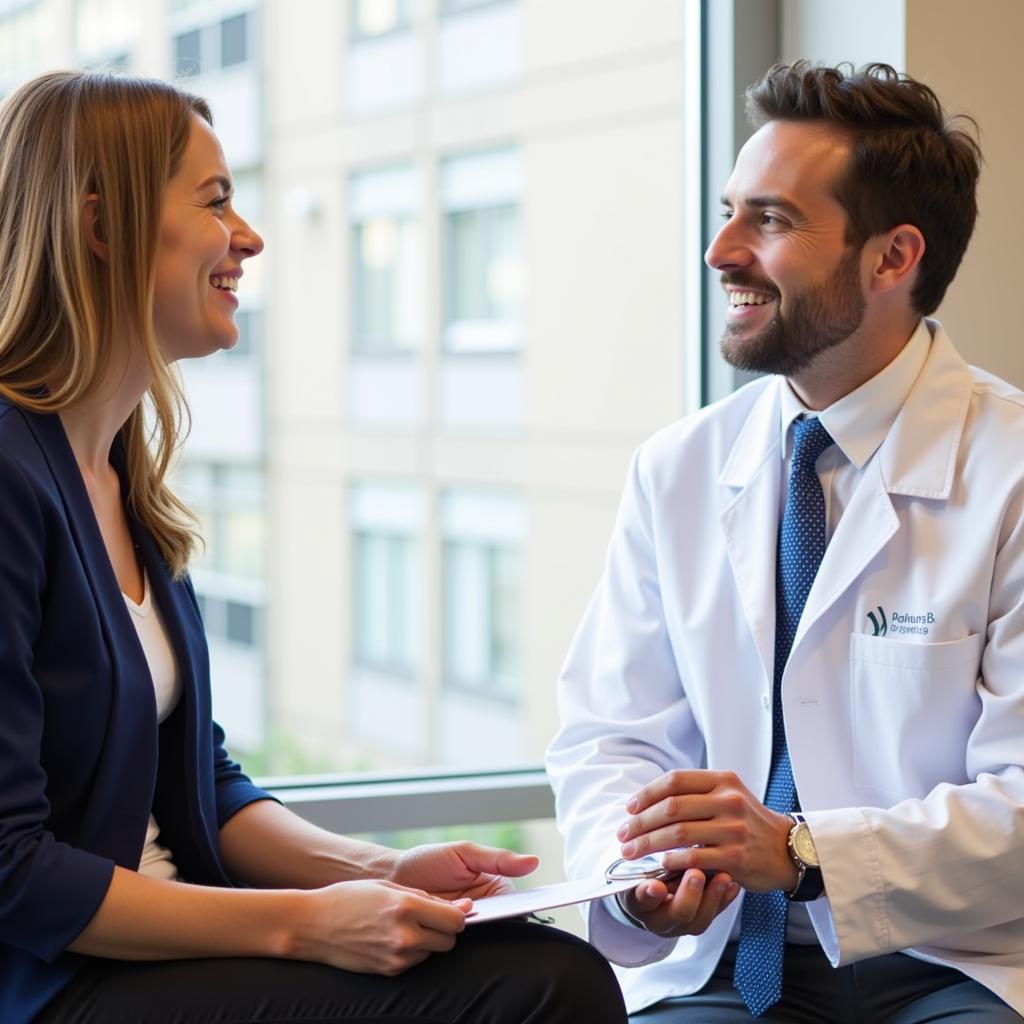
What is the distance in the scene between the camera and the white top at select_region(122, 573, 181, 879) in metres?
1.31

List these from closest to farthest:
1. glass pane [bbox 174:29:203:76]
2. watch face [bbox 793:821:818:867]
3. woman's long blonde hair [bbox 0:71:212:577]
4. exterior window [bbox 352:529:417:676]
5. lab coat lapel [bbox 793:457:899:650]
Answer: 1. woman's long blonde hair [bbox 0:71:212:577]
2. watch face [bbox 793:821:818:867]
3. lab coat lapel [bbox 793:457:899:650]
4. glass pane [bbox 174:29:203:76]
5. exterior window [bbox 352:529:417:676]

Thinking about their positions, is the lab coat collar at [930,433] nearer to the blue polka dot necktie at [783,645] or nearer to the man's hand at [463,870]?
the blue polka dot necktie at [783,645]

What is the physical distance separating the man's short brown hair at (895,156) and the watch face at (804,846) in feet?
2.24

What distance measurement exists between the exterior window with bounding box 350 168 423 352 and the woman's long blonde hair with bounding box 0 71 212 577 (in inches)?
101

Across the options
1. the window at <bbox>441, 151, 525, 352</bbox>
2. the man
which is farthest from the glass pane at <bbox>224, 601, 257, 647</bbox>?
the man

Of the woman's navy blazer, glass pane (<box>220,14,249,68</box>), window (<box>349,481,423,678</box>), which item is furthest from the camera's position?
window (<box>349,481,423,678</box>)

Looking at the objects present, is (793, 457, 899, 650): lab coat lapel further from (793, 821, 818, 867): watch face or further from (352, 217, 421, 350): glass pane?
(352, 217, 421, 350): glass pane

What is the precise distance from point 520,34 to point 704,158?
1604 mm

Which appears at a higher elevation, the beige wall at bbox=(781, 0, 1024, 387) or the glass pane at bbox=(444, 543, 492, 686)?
the beige wall at bbox=(781, 0, 1024, 387)

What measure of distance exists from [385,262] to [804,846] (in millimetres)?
3286

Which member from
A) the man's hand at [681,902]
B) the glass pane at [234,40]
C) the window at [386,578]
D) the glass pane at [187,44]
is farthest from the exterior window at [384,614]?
the man's hand at [681,902]

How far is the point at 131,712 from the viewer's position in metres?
1.22

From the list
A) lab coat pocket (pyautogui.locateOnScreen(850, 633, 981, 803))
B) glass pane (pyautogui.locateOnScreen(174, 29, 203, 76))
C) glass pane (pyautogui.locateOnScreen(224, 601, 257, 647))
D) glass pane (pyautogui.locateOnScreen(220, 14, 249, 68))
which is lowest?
glass pane (pyautogui.locateOnScreen(224, 601, 257, 647))

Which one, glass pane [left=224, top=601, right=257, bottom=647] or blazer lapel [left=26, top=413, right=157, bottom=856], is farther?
glass pane [left=224, top=601, right=257, bottom=647]
